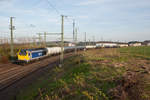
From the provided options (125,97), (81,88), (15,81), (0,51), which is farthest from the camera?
(0,51)

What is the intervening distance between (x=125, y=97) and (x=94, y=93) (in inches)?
62.7

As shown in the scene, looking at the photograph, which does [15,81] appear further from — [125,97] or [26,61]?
[125,97]

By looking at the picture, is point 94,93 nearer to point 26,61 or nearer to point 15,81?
point 15,81

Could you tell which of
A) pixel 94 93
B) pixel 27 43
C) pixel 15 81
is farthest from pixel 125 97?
pixel 27 43

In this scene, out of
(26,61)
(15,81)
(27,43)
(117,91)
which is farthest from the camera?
(27,43)

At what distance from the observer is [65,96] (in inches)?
258

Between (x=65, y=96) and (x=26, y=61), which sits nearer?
(x=65, y=96)

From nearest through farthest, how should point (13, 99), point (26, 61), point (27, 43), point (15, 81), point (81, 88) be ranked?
1. point (81, 88)
2. point (13, 99)
3. point (15, 81)
4. point (26, 61)
5. point (27, 43)

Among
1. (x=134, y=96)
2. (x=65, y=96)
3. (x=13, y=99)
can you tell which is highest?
(x=134, y=96)

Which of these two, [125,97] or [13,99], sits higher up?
[125,97]

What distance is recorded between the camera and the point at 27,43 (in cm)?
4056

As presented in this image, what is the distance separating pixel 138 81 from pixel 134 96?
1.31 m

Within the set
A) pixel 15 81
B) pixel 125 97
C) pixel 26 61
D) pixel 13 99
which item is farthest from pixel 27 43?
pixel 125 97

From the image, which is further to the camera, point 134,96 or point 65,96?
point 65,96
